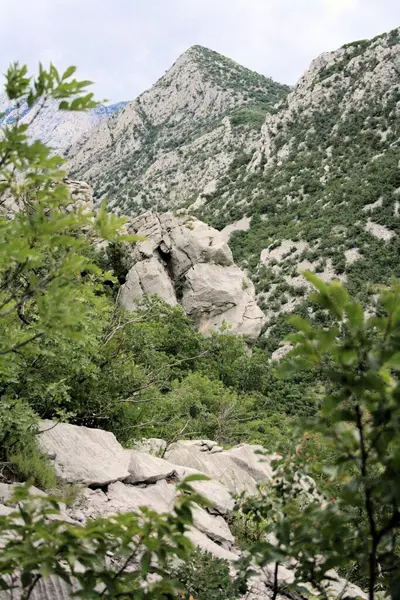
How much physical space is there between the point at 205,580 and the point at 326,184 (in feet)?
156

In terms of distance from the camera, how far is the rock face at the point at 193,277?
27609 mm

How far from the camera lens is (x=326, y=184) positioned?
48.1 meters

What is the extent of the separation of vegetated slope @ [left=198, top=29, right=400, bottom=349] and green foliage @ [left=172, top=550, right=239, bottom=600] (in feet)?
94.4

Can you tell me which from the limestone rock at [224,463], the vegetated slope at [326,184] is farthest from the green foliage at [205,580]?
the vegetated slope at [326,184]

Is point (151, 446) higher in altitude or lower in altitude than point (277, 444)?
lower

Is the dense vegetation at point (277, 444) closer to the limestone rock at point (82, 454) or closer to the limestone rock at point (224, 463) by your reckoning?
the limestone rock at point (82, 454)

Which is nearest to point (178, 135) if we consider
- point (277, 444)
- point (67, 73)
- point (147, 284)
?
point (147, 284)

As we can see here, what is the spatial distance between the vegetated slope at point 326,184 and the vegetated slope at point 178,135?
1208 cm

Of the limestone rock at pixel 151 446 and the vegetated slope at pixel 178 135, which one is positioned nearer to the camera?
the limestone rock at pixel 151 446

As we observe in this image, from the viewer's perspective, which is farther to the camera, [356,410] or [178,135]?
[178,135]

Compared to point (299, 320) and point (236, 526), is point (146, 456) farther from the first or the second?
point (299, 320)

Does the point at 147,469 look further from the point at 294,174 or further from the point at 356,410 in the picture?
the point at 294,174

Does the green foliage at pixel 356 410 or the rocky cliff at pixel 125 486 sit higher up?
the green foliage at pixel 356 410

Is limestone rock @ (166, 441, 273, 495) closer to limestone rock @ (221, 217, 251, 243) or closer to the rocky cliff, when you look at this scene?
the rocky cliff
